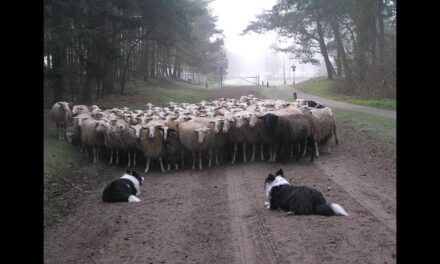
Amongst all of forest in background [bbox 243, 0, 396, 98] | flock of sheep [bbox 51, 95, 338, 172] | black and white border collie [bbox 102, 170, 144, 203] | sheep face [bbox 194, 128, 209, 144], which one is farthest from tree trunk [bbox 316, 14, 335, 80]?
black and white border collie [bbox 102, 170, 144, 203]

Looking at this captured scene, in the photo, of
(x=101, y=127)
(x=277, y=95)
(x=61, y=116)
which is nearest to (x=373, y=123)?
(x=101, y=127)

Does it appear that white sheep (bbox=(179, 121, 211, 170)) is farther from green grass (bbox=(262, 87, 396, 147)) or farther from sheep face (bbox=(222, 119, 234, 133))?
green grass (bbox=(262, 87, 396, 147))

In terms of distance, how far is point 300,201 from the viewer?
936cm

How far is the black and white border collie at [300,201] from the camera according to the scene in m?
9.20

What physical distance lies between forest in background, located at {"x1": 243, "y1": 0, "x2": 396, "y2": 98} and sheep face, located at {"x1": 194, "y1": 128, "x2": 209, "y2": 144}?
58.7 ft

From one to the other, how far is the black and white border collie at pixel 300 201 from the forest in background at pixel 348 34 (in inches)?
857

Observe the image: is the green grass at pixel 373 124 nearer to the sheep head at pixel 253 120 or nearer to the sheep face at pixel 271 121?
the sheep face at pixel 271 121

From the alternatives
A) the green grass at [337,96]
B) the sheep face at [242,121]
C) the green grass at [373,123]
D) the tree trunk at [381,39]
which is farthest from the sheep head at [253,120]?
the tree trunk at [381,39]

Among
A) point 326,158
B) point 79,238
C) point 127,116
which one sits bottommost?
point 79,238

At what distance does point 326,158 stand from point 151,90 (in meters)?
27.8

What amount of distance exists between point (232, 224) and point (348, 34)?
41.9 metres

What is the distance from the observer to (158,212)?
1048cm
